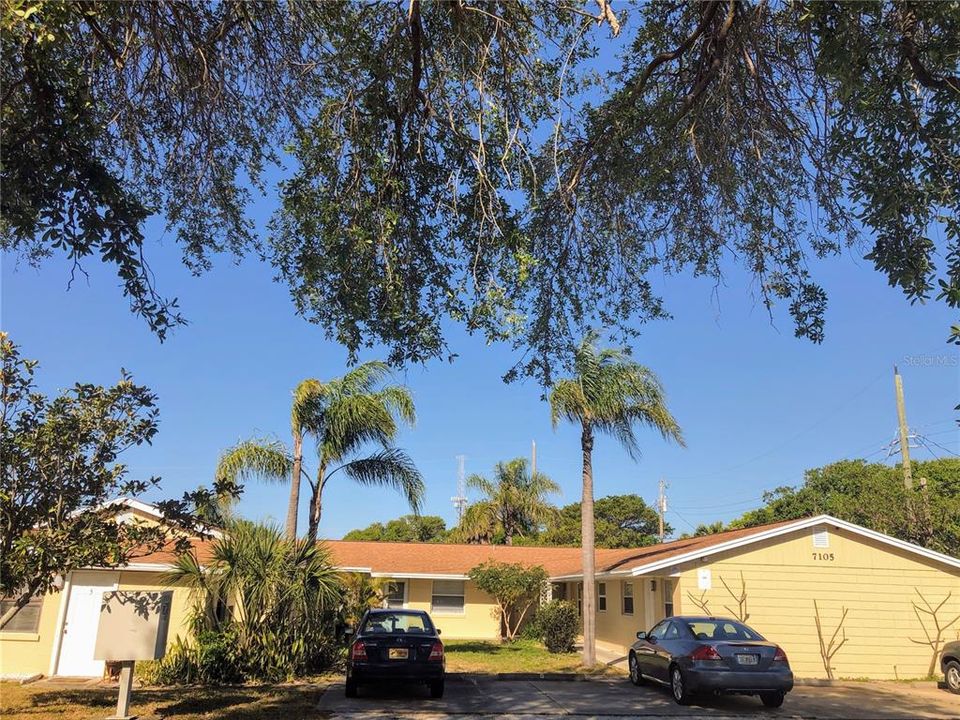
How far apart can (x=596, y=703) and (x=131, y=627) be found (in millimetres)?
7872

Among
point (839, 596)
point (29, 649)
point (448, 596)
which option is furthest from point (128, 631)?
point (448, 596)

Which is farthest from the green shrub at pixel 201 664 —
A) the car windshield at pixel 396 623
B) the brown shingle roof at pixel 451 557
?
the brown shingle roof at pixel 451 557

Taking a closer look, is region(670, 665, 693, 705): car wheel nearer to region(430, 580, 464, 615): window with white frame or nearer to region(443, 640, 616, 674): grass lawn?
region(443, 640, 616, 674): grass lawn

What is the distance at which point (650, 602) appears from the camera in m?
21.3

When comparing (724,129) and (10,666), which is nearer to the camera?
(724,129)

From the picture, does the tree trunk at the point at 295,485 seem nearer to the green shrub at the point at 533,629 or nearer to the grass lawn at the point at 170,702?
the grass lawn at the point at 170,702

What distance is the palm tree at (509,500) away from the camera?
35.6m

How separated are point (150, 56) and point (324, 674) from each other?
519 inches

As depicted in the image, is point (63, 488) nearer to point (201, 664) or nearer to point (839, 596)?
point (201, 664)

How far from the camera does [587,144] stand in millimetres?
7676

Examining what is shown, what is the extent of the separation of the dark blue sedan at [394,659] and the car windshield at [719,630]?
4.90m

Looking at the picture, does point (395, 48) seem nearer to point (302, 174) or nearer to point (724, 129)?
point (302, 174)

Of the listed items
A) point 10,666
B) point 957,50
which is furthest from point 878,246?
point 10,666

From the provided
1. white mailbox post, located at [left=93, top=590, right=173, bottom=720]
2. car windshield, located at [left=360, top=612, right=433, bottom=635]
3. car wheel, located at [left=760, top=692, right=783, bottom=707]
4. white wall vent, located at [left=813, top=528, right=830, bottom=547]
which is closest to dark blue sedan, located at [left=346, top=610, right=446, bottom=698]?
car windshield, located at [left=360, top=612, right=433, bottom=635]
